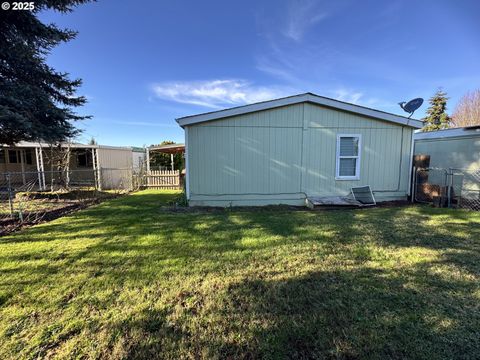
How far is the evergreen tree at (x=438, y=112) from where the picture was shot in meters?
26.0

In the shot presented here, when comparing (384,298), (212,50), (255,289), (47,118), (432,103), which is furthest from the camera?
(432,103)

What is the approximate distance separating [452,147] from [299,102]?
668cm

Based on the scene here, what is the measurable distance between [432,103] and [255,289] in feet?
114

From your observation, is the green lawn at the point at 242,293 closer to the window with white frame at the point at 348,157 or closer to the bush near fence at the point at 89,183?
the window with white frame at the point at 348,157

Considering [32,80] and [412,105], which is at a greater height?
[32,80]

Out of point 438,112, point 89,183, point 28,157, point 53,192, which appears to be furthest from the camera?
point 438,112

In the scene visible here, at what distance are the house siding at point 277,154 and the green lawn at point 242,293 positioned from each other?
2660 millimetres

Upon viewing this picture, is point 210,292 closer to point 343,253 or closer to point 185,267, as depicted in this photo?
point 185,267

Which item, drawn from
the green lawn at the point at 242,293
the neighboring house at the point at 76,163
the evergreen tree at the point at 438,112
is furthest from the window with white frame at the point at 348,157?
the evergreen tree at the point at 438,112

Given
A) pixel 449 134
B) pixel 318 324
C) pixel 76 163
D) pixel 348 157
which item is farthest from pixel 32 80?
pixel 449 134

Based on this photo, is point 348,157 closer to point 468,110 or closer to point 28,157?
point 28,157


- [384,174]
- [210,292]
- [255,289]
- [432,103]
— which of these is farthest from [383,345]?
[432,103]

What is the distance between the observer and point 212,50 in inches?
419

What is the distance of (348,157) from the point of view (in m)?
7.80
